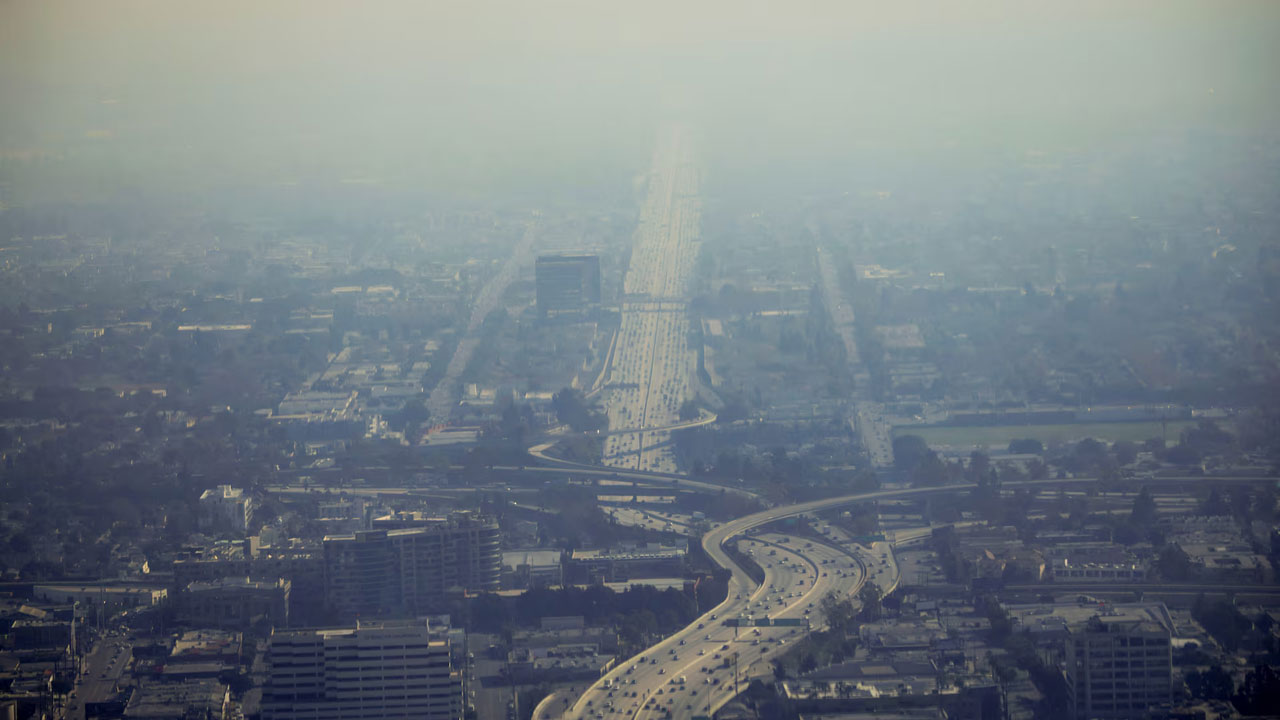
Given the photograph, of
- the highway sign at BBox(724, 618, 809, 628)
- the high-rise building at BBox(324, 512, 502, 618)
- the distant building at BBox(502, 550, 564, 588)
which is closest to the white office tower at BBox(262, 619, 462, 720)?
the high-rise building at BBox(324, 512, 502, 618)

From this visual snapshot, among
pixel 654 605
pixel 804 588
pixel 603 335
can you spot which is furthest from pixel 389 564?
pixel 603 335

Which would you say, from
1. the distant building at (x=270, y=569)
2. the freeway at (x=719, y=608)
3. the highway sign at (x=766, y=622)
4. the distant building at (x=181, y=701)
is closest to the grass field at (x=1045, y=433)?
the freeway at (x=719, y=608)

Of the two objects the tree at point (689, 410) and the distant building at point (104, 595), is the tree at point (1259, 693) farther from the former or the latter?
the tree at point (689, 410)

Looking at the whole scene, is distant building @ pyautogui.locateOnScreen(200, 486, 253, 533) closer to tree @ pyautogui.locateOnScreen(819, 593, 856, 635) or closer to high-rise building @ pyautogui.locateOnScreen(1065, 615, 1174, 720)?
tree @ pyautogui.locateOnScreen(819, 593, 856, 635)

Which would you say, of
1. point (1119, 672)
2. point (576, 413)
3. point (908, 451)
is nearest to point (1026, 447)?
point (908, 451)

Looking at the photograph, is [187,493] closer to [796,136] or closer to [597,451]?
[597,451]

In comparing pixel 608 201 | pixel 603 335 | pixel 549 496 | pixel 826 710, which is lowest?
pixel 826 710

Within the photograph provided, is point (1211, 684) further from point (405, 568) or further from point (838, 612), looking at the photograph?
point (405, 568)
